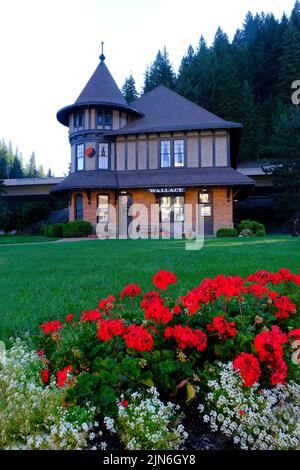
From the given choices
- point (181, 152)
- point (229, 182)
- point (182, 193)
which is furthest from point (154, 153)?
point (229, 182)

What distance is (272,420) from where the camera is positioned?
6.63 ft

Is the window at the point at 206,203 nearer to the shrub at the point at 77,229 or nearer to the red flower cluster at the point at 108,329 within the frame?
the shrub at the point at 77,229

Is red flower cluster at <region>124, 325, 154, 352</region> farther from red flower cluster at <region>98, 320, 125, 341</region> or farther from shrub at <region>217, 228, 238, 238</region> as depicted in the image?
shrub at <region>217, 228, 238, 238</region>

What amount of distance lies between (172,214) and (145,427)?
22.5 meters

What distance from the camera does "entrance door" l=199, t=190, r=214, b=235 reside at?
23.8 meters

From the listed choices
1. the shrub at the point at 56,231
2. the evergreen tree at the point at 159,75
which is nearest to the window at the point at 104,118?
the shrub at the point at 56,231

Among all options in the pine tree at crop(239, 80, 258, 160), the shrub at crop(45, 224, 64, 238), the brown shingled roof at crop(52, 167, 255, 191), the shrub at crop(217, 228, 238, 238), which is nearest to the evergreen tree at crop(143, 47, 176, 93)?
the pine tree at crop(239, 80, 258, 160)

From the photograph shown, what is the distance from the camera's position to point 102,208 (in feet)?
80.8

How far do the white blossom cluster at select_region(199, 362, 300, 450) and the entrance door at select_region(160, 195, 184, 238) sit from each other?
21.6 meters

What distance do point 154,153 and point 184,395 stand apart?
23.3 m

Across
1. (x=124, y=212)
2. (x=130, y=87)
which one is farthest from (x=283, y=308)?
(x=130, y=87)

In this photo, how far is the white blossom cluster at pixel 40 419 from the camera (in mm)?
1754

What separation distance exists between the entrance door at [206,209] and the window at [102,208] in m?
6.68

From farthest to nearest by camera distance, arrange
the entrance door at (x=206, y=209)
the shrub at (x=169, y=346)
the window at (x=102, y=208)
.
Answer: the window at (x=102, y=208) < the entrance door at (x=206, y=209) < the shrub at (x=169, y=346)
